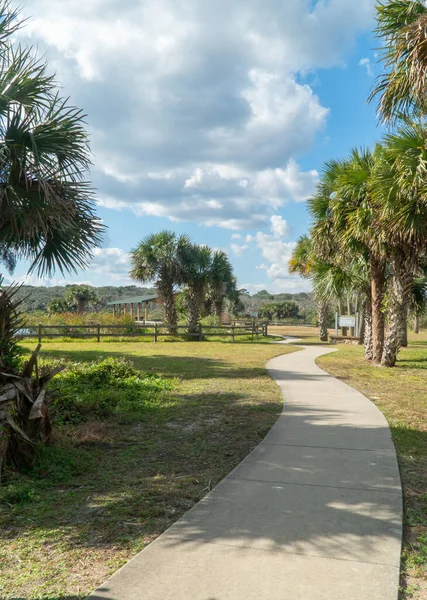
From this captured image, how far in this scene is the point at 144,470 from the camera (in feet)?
17.5

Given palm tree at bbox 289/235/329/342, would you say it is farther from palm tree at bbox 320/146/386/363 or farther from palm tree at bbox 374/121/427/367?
palm tree at bbox 374/121/427/367

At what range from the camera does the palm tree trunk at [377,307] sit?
16703 millimetres

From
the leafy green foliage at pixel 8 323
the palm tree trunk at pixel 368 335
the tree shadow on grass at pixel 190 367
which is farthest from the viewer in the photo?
the palm tree trunk at pixel 368 335

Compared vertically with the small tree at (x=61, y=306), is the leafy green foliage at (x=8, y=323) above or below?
below

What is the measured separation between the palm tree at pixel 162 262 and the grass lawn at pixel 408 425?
54.3 feet

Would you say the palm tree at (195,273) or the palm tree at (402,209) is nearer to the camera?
the palm tree at (402,209)

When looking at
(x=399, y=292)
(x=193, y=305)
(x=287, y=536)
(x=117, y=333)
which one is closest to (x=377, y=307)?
(x=399, y=292)

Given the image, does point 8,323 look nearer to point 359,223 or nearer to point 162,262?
point 359,223

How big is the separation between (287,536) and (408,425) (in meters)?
4.57

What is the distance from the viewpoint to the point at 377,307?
16812mm

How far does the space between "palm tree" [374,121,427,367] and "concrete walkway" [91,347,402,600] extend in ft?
26.9

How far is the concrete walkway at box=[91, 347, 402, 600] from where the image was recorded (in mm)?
2943

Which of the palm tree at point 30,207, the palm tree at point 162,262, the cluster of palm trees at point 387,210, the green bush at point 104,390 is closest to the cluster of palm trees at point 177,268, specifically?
the palm tree at point 162,262

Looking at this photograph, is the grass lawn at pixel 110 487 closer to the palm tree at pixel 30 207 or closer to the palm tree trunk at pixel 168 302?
the palm tree at pixel 30 207
